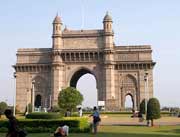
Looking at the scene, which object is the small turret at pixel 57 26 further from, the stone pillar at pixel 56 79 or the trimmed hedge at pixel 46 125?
the trimmed hedge at pixel 46 125

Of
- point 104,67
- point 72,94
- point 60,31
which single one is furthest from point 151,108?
point 60,31

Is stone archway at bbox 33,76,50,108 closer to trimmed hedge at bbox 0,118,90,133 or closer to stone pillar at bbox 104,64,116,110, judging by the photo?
stone pillar at bbox 104,64,116,110

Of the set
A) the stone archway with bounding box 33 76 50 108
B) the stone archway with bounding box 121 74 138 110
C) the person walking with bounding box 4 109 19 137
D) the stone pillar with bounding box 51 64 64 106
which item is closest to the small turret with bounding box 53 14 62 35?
the stone pillar with bounding box 51 64 64 106

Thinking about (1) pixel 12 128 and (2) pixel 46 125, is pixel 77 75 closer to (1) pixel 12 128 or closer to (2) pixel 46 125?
(2) pixel 46 125

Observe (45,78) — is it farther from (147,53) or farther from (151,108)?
(151,108)

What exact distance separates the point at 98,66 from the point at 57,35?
9.83 meters

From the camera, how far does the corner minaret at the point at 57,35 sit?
7511 cm

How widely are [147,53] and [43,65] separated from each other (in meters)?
20.3

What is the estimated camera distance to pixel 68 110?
191 ft

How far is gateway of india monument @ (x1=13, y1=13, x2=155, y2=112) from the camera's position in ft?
243

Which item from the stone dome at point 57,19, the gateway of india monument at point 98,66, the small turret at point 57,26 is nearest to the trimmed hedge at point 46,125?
the gateway of india monument at point 98,66

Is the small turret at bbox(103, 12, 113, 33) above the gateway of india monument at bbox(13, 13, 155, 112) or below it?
above

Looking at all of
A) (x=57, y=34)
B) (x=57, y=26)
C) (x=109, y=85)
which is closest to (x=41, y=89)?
(x=57, y=34)

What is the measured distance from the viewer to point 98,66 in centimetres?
7544
